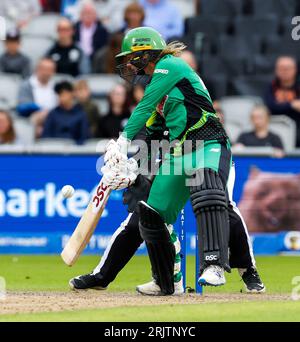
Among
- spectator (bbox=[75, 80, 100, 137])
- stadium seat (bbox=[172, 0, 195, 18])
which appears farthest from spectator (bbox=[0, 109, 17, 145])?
stadium seat (bbox=[172, 0, 195, 18])

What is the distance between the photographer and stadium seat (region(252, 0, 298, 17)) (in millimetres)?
18141

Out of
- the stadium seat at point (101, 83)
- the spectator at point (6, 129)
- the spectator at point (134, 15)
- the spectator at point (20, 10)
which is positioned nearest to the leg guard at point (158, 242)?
the spectator at point (6, 129)

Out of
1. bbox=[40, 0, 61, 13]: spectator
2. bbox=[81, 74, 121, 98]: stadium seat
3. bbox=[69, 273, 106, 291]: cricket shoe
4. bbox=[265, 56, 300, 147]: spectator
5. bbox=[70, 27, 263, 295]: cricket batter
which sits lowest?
bbox=[69, 273, 106, 291]: cricket shoe

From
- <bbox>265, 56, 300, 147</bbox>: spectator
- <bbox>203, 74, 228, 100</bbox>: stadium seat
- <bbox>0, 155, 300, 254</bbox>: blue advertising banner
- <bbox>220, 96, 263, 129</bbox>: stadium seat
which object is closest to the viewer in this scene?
<bbox>0, 155, 300, 254</bbox>: blue advertising banner

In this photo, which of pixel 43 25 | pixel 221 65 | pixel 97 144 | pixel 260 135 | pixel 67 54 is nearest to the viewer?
pixel 97 144

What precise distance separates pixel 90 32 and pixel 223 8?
2154mm

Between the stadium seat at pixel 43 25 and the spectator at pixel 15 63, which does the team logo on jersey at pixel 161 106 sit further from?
the stadium seat at pixel 43 25

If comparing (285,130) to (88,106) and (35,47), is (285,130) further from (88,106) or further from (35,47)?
(35,47)

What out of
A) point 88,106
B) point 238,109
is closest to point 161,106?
point 88,106

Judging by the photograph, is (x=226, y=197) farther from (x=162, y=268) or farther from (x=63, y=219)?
(x=63, y=219)

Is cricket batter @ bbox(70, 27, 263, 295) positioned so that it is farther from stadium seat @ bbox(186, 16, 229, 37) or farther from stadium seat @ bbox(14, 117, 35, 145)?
stadium seat @ bbox(186, 16, 229, 37)

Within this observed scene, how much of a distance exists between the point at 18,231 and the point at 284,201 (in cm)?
332

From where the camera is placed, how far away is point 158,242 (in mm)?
9039

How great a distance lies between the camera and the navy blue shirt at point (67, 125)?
15.9 m
